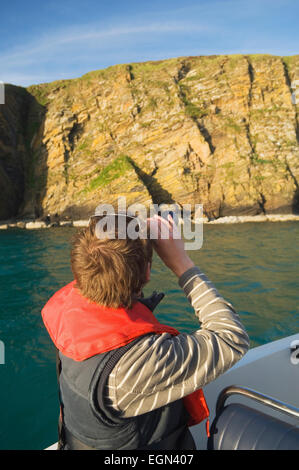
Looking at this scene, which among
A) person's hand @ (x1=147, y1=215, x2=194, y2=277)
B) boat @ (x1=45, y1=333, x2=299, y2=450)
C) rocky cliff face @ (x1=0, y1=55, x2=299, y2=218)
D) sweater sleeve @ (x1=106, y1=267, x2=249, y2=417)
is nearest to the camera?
sweater sleeve @ (x1=106, y1=267, x2=249, y2=417)

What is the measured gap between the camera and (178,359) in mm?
1042

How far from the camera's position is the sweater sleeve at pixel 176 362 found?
3.30 feet

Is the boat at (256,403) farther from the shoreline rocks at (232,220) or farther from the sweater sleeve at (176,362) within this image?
the shoreline rocks at (232,220)

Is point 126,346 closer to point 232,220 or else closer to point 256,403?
point 256,403

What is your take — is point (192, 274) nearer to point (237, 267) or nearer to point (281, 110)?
point (237, 267)

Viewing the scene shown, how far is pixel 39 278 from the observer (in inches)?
388

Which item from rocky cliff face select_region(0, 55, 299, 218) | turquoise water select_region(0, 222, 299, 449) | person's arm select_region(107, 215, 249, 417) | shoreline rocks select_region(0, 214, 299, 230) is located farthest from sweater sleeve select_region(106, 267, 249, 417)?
rocky cliff face select_region(0, 55, 299, 218)

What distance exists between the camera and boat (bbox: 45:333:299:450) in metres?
1.28

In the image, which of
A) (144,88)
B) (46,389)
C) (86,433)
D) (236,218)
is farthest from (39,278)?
(144,88)

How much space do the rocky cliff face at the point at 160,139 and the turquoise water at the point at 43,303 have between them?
1985cm

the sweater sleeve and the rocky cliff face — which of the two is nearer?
the sweater sleeve

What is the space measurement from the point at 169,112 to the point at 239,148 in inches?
354

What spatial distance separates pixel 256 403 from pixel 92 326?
7.34ft

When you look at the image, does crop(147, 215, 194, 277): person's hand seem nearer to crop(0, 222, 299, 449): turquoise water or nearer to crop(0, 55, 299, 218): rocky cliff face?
crop(0, 222, 299, 449): turquoise water
